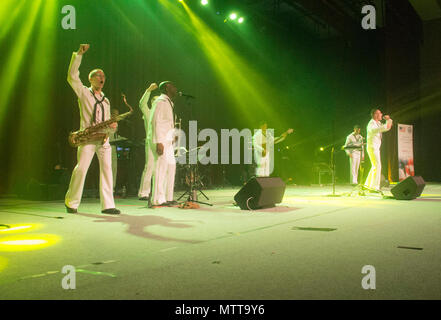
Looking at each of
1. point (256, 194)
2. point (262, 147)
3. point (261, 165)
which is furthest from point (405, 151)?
point (256, 194)

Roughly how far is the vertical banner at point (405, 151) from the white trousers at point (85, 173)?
46.7ft

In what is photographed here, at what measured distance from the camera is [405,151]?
1755 centimetres

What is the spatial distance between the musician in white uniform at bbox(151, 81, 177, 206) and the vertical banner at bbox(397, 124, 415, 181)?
1292cm

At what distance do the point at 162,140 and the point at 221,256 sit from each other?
12.8 ft

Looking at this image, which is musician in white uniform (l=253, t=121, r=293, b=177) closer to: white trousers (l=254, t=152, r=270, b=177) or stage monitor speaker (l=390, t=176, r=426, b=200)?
white trousers (l=254, t=152, r=270, b=177)

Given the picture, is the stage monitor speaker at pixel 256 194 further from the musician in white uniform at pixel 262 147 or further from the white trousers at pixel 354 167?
Result: the white trousers at pixel 354 167

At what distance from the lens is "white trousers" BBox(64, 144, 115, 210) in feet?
19.2

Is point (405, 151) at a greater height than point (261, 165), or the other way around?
point (405, 151)

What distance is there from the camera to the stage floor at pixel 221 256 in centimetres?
231

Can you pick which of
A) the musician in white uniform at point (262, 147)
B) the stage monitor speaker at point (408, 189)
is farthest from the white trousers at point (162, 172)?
the stage monitor speaker at point (408, 189)

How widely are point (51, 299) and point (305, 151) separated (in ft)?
56.1

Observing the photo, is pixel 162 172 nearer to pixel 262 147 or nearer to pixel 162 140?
pixel 162 140

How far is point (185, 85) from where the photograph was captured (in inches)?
565

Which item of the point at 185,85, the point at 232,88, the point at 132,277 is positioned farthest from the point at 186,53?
the point at 132,277
